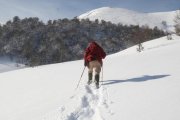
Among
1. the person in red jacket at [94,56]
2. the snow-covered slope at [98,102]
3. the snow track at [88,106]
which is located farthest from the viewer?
the person in red jacket at [94,56]

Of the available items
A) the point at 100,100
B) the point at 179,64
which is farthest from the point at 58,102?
the point at 179,64

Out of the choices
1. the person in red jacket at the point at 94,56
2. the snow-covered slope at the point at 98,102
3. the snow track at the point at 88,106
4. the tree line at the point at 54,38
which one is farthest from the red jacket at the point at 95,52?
the tree line at the point at 54,38

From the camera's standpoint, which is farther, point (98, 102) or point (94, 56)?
point (94, 56)

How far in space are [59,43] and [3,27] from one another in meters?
19.3

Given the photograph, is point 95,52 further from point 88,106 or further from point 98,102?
point 88,106

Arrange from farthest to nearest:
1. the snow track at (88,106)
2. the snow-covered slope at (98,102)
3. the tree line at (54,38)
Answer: the tree line at (54,38) < the snow track at (88,106) < the snow-covered slope at (98,102)

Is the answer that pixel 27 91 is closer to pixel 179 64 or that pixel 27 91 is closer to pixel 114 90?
pixel 114 90

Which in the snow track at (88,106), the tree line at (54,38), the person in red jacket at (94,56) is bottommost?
the snow track at (88,106)

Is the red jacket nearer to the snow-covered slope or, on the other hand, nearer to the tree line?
the snow-covered slope

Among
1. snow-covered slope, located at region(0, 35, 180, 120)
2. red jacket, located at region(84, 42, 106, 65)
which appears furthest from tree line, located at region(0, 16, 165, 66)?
snow-covered slope, located at region(0, 35, 180, 120)

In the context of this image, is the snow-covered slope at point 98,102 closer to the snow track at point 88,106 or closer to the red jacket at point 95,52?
the snow track at point 88,106

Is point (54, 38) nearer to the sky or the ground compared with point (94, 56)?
nearer to the sky

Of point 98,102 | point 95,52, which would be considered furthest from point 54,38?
point 98,102

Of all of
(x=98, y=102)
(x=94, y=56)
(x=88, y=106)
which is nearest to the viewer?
(x=88, y=106)
